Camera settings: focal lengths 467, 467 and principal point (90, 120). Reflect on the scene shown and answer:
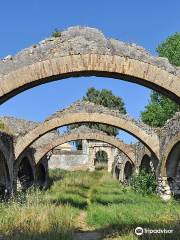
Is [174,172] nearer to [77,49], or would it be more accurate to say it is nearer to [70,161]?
[77,49]

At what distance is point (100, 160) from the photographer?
168 ft

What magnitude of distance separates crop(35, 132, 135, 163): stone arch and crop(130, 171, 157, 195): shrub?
334 cm

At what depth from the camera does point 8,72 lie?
7969 mm

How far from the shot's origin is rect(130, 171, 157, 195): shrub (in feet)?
68.2

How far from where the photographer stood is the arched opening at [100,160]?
45.1 meters

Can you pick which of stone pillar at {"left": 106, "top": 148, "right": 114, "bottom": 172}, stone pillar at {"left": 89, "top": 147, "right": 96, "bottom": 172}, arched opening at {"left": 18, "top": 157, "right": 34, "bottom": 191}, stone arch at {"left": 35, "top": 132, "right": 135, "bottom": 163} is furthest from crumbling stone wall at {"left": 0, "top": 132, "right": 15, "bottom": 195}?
stone pillar at {"left": 106, "top": 148, "right": 114, "bottom": 172}

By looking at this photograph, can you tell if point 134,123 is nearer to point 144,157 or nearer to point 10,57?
point 144,157

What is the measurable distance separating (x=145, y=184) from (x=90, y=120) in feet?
12.8

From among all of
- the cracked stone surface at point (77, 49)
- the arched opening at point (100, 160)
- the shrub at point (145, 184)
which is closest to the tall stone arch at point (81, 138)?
the shrub at point (145, 184)

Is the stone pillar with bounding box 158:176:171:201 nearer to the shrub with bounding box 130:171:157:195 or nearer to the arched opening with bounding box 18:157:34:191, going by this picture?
the shrub with bounding box 130:171:157:195

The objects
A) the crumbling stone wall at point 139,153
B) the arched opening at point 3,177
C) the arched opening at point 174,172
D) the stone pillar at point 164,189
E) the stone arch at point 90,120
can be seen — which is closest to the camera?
the arched opening at point 174,172

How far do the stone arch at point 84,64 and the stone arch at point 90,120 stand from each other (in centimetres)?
1221

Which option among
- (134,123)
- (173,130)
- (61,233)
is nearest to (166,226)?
(61,233)

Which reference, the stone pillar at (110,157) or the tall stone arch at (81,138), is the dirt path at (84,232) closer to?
the tall stone arch at (81,138)
